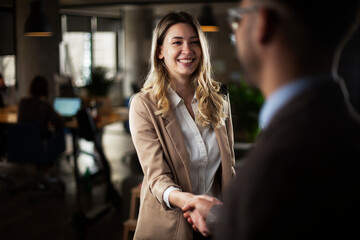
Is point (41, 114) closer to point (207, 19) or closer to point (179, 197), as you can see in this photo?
point (179, 197)

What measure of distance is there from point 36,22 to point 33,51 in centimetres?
90

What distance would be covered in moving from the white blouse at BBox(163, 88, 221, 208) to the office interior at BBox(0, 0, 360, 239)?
471 mm

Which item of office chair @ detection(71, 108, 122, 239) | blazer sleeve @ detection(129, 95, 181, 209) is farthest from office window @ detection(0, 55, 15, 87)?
blazer sleeve @ detection(129, 95, 181, 209)

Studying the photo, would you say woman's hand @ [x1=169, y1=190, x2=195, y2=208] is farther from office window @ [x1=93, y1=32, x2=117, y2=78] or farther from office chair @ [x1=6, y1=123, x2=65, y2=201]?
office window @ [x1=93, y1=32, x2=117, y2=78]

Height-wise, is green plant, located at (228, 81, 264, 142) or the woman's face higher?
the woman's face

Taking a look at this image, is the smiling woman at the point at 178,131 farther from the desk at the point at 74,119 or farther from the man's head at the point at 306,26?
the desk at the point at 74,119

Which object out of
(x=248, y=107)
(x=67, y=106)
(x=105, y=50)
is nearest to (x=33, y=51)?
(x=67, y=106)

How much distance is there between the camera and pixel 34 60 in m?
8.23

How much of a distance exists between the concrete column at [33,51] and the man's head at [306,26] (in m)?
6.96

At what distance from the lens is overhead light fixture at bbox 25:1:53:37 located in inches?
290

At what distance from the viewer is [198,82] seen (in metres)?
2.02

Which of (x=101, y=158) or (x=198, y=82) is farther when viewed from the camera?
(x=101, y=158)

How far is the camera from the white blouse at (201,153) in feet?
6.07

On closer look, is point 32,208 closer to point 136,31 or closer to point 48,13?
point 48,13
